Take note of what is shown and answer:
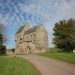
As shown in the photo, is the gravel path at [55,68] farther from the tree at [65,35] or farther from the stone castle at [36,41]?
the stone castle at [36,41]

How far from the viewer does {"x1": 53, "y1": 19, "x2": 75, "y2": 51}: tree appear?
203 feet

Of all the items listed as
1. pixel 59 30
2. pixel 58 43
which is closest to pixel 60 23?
pixel 59 30

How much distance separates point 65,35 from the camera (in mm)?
62781

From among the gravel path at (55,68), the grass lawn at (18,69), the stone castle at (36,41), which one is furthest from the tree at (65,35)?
the grass lawn at (18,69)

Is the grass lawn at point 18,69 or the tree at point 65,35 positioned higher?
the tree at point 65,35

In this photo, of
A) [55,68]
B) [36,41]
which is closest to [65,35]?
[36,41]

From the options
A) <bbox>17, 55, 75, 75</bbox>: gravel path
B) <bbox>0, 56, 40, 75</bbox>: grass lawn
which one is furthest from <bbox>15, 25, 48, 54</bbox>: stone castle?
<bbox>0, 56, 40, 75</bbox>: grass lawn

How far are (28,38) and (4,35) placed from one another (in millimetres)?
18802

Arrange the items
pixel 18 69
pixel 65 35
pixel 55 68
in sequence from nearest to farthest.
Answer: pixel 18 69
pixel 55 68
pixel 65 35

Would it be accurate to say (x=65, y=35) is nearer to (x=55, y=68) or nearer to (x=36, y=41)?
(x=36, y=41)

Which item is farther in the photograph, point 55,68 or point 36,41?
point 36,41

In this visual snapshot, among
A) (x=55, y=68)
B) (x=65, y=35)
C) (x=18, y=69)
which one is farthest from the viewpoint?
(x=65, y=35)

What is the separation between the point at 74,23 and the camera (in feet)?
210

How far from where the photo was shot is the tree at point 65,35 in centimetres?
6176
